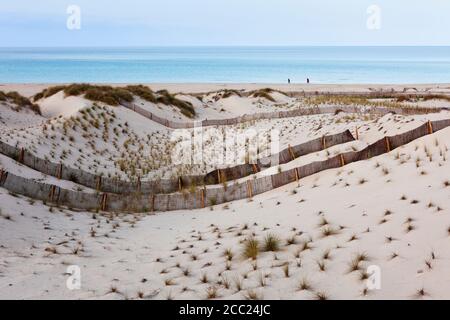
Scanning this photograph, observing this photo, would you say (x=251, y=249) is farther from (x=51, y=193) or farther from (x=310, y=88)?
(x=310, y=88)

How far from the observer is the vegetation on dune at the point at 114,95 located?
3101 centimetres

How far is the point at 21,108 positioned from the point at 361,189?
25.6 m

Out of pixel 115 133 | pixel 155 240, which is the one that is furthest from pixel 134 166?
pixel 155 240

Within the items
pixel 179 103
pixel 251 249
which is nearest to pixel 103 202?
pixel 251 249

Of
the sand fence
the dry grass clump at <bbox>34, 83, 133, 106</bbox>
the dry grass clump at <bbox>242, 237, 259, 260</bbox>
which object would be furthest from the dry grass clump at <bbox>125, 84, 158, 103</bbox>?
the dry grass clump at <bbox>242, 237, 259, 260</bbox>

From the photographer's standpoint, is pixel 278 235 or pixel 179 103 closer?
pixel 278 235

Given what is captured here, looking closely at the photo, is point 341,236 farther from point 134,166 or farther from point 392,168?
point 134,166

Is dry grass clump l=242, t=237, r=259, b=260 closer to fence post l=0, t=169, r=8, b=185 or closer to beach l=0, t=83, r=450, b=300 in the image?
beach l=0, t=83, r=450, b=300

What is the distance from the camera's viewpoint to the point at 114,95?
32625 millimetres

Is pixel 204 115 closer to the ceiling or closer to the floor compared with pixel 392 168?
closer to the ceiling

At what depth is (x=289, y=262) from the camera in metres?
7.54

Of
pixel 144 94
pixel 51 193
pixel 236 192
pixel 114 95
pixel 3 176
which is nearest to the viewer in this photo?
pixel 3 176
